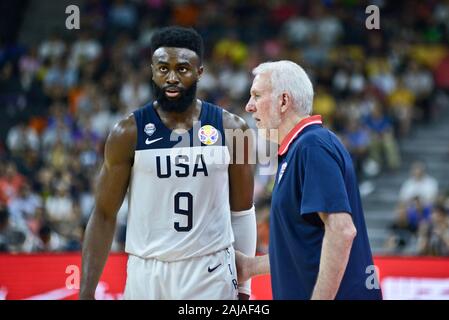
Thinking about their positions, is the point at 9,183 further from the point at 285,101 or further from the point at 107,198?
the point at 285,101

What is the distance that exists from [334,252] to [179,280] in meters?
1.16

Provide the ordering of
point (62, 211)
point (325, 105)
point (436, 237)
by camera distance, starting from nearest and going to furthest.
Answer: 1. point (436, 237)
2. point (62, 211)
3. point (325, 105)

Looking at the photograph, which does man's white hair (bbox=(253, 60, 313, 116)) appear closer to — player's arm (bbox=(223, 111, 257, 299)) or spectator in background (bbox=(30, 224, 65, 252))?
player's arm (bbox=(223, 111, 257, 299))

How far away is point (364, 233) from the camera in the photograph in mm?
4352

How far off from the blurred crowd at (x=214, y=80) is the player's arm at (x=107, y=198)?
7.02 meters

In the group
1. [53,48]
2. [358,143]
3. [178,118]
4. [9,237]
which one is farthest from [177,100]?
[53,48]

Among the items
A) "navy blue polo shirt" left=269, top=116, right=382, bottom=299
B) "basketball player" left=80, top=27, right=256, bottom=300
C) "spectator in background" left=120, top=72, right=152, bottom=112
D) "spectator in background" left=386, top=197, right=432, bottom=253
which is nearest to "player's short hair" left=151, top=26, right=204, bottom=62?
"basketball player" left=80, top=27, right=256, bottom=300

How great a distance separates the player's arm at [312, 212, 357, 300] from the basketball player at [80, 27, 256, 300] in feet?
3.31

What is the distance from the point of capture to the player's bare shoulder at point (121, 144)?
16.1 feet

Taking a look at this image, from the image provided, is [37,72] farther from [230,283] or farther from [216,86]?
[230,283]

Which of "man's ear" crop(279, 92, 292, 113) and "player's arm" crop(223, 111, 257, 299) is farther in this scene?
"player's arm" crop(223, 111, 257, 299)

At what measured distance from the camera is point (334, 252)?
4043 mm

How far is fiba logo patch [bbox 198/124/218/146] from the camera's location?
197 inches

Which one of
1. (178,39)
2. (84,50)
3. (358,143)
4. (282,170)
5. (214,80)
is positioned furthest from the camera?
(84,50)
